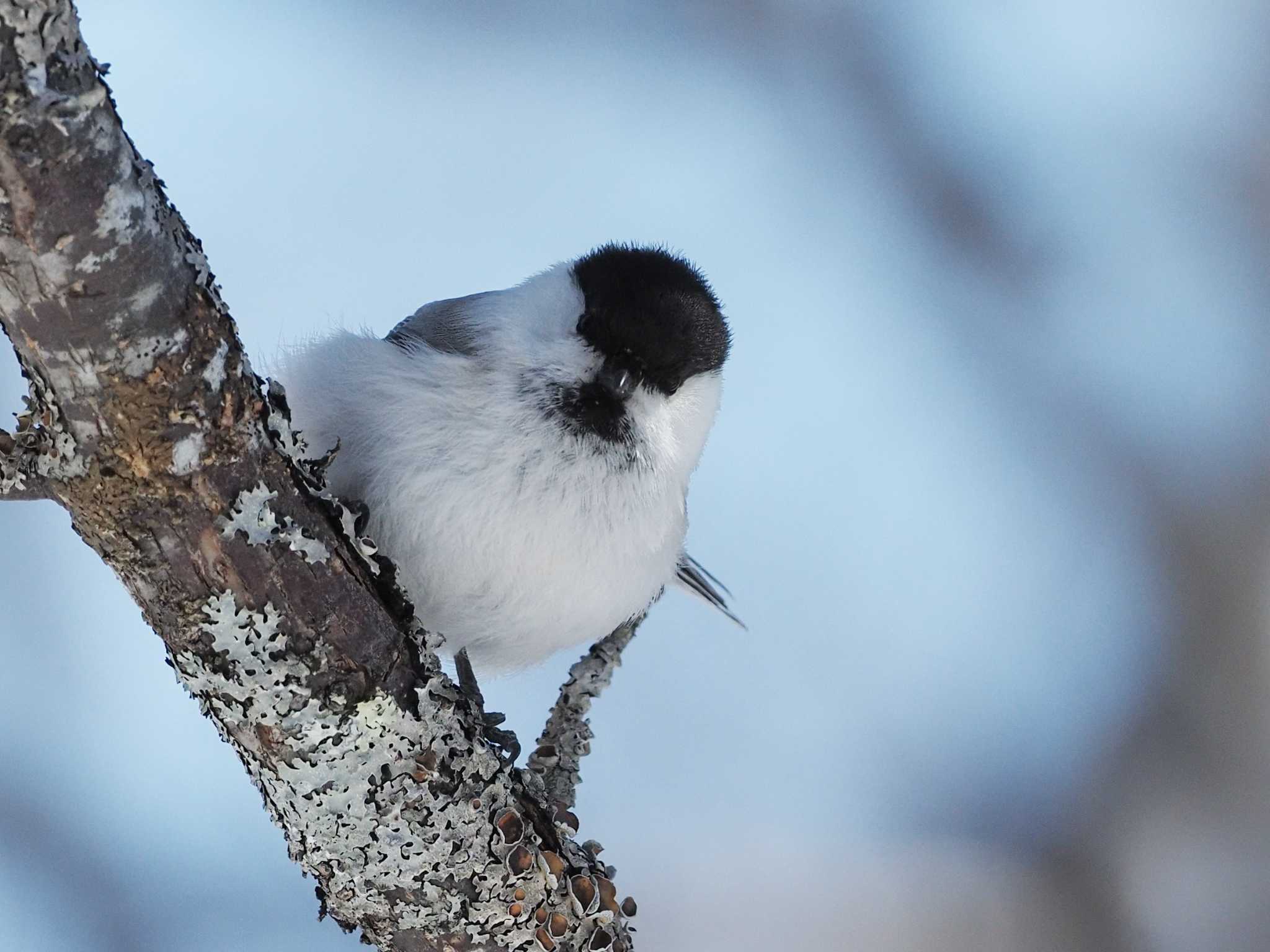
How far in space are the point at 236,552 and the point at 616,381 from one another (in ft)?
1.43

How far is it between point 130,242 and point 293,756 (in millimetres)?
376

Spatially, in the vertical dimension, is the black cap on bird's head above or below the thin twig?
above

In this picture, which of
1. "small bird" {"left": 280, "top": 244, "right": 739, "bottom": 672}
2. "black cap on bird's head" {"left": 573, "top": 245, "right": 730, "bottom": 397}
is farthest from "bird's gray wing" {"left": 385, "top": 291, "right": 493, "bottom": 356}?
"black cap on bird's head" {"left": 573, "top": 245, "right": 730, "bottom": 397}

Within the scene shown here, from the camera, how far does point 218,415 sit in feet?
2.15

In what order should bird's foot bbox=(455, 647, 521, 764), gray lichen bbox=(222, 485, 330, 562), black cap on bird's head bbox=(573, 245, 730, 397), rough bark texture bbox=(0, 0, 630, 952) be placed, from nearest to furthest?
rough bark texture bbox=(0, 0, 630, 952)
gray lichen bbox=(222, 485, 330, 562)
bird's foot bbox=(455, 647, 521, 764)
black cap on bird's head bbox=(573, 245, 730, 397)

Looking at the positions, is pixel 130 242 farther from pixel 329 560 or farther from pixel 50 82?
pixel 329 560

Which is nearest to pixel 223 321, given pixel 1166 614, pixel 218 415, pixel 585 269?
pixel 218 415

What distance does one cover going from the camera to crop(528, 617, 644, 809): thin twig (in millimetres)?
1005

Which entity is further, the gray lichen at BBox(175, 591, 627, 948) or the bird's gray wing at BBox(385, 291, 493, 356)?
the bird's gray wing at BBox(385, 291, 493, 356)

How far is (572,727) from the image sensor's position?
104 centimetres

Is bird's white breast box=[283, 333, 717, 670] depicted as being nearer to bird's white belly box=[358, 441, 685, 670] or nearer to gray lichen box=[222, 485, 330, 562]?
bird's white belly box=[358, 441, 685, 670]

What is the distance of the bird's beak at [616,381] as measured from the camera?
102cm

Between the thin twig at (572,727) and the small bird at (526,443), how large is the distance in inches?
1.2

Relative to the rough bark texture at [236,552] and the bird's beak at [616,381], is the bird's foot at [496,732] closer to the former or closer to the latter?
the rough bark texture at [236,552]
